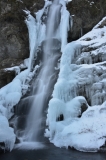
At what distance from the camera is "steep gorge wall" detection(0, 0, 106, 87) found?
2198 centimetres

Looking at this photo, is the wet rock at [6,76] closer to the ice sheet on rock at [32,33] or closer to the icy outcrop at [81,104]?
the ice sheet on rock at [32,33]

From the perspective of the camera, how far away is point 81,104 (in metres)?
14.1

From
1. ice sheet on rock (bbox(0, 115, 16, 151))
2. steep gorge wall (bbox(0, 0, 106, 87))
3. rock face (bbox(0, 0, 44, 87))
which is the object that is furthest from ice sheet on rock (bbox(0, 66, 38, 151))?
rock face (bbox(0, 0, 44, 87))

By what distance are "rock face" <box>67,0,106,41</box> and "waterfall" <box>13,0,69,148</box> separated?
0.80m

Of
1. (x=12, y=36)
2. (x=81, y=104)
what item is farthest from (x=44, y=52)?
(x=81, y=104)

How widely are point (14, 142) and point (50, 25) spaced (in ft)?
43.3

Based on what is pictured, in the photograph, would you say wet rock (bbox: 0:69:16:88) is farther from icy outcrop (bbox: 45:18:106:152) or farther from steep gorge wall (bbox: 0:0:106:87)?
icy outcrop (bbox: 45:18:106:152)

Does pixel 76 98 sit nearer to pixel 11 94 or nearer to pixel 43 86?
pixel 43 86

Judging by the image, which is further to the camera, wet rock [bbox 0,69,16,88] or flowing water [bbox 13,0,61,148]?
wet rock [bbox 0,69,16,88]

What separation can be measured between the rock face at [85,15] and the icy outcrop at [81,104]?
5.70 metres

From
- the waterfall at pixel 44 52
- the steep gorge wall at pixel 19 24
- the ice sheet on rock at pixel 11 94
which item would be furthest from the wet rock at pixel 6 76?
the waterfall at pixel 44 52

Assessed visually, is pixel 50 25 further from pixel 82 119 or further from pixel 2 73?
pixel 82 119

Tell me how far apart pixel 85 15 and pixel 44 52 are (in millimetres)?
5116

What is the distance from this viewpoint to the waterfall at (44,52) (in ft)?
47.9
